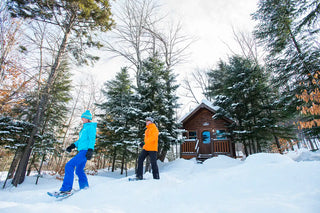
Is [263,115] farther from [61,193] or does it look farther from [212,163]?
[61,193]

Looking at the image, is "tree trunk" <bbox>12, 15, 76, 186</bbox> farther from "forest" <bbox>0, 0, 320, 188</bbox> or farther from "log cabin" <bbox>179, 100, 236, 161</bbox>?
"log cabin" <bbox>179, 100, 236, 161</bbox>

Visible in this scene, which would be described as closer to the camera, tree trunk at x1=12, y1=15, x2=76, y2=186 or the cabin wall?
tree trunk at x1=12, y1=15, x2=76, y2=186

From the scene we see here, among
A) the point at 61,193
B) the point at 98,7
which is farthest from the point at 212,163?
the point at 98,7

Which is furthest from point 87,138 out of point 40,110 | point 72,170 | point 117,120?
point 117,120

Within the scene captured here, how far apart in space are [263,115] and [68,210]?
11095 millimetres

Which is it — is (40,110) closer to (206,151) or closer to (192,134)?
(192,134)

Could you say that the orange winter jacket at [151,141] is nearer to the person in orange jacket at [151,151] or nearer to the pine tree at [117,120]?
the person in orange jacket at [151,151]

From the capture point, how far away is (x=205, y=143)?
13.3 metres

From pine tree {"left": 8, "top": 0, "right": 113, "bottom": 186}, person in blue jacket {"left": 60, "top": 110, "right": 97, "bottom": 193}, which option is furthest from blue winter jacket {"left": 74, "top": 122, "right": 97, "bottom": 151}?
pine tree {"left": 8, "top": 0, "right": 113, "bottom": 186}

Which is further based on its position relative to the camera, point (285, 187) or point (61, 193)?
point (61, 193)

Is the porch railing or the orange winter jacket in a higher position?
the porch railing

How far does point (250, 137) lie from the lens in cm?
920

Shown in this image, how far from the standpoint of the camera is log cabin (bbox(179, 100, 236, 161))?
12016mm

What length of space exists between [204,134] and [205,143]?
2.67 ft
